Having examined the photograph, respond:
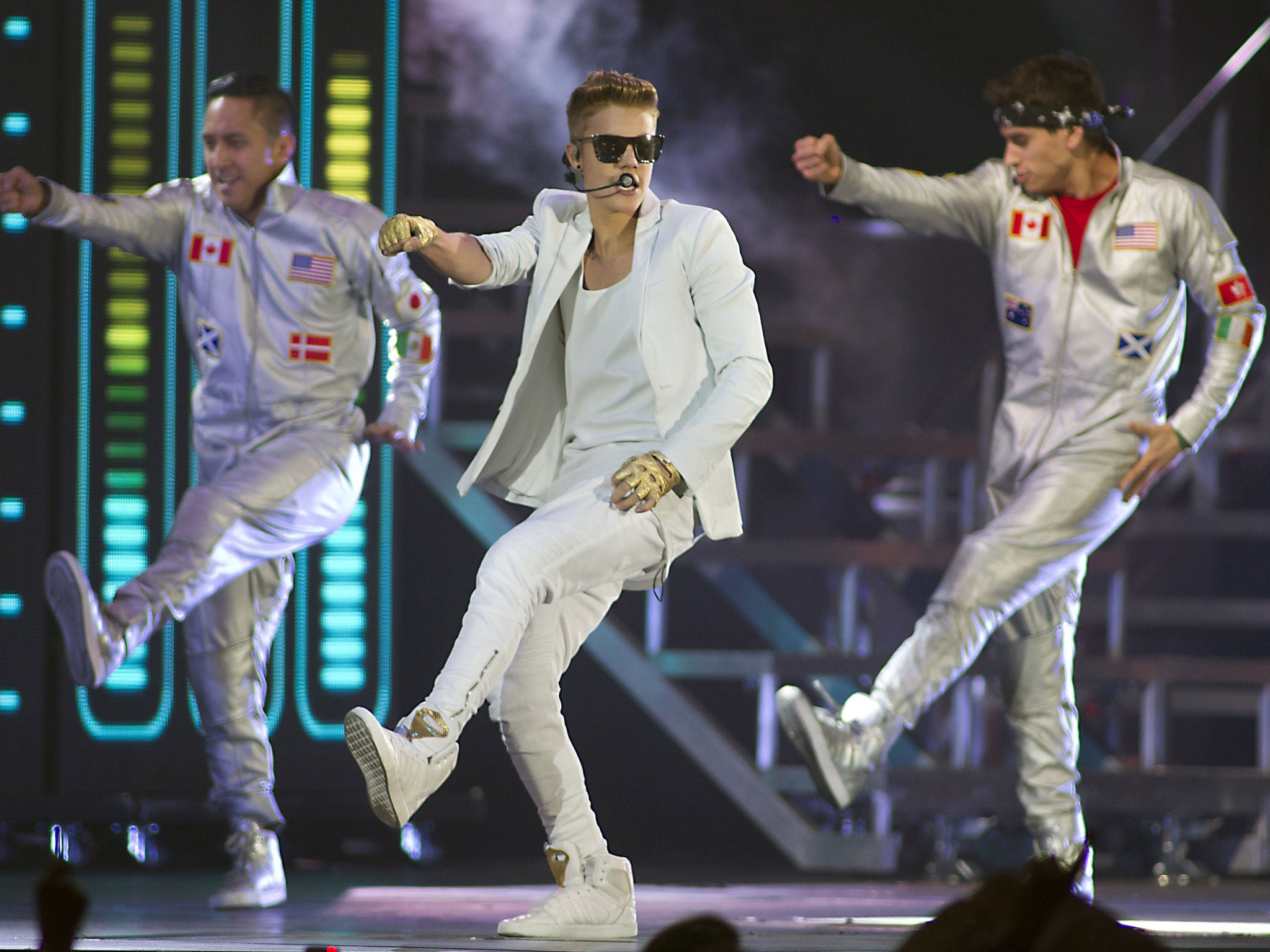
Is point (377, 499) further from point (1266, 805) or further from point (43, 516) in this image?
point (1266, 805)

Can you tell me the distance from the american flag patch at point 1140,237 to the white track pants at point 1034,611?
1.51 feet

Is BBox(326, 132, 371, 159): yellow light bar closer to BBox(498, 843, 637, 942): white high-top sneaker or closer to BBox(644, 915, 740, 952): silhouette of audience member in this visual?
BBox(498, 843, 637, 942): white high-top sneaker

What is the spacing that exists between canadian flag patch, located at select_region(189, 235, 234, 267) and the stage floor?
1642 millimetres

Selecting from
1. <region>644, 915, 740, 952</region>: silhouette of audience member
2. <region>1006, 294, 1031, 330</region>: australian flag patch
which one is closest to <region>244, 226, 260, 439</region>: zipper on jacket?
<region>1006, 294, 1031, 330</region>: australian flag patch

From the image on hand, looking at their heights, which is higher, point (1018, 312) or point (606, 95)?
point (606, 95)

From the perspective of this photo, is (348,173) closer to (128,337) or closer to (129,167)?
(129,167)

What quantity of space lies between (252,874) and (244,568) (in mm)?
763

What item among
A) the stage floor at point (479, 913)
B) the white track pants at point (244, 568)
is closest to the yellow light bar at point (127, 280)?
the white track pants at point (244, 568)

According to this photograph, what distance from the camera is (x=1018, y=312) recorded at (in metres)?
4.36

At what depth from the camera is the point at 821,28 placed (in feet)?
→ 21.6

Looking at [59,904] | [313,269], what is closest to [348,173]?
[313,269]

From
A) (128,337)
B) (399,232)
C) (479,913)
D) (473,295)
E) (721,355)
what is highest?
(473,295)

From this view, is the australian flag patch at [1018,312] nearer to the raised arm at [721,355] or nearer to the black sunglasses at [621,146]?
the raised arm at [721,355]

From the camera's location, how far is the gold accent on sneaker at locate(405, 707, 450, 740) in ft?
9.66
